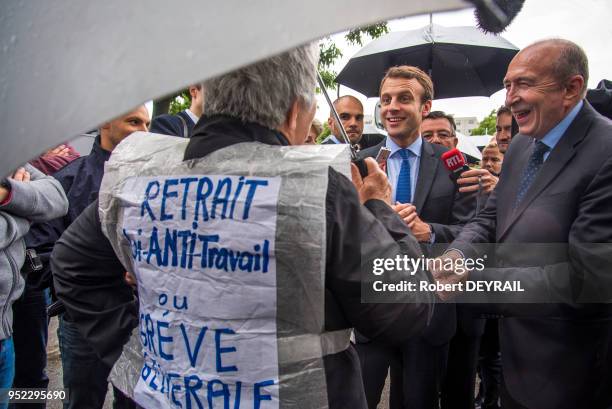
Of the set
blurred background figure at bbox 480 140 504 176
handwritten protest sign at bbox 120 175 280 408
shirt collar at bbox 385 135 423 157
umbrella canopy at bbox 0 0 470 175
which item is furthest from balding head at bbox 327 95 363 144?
umbrella canopy at bbox 0 0 470 175

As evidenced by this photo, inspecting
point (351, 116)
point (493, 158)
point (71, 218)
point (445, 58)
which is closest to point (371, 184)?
point (71, 218)

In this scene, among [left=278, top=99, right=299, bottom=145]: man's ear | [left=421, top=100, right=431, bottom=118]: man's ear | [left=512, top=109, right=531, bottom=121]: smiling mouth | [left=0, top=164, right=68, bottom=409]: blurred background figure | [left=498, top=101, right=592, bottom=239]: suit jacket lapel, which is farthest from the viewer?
[left=421, top=100, right=431, bottom=118]: man's ear

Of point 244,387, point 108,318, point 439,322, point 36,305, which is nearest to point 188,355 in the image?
point 244,387

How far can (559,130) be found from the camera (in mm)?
1878

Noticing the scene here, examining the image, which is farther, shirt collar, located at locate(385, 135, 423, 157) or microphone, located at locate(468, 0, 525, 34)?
shirt collar, located at locate(385, 135, 423, 157)

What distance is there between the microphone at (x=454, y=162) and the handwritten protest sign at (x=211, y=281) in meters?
1.67

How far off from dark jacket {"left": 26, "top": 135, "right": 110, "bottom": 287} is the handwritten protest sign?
156 cm

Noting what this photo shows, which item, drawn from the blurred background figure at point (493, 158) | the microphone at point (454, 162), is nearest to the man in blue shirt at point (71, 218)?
the microphone at point (454, 162)

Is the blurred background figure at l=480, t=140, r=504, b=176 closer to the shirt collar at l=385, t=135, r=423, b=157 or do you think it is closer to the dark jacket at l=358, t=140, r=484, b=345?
the shirt collar at l=385, t=135, r=423, b=157

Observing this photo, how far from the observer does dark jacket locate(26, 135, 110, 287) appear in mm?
2646

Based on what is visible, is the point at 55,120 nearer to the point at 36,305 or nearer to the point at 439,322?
the point at 439,322

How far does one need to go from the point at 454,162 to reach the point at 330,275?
1634 millimetres

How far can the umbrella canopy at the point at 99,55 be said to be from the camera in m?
0.44

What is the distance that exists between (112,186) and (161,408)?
2.13 feet
